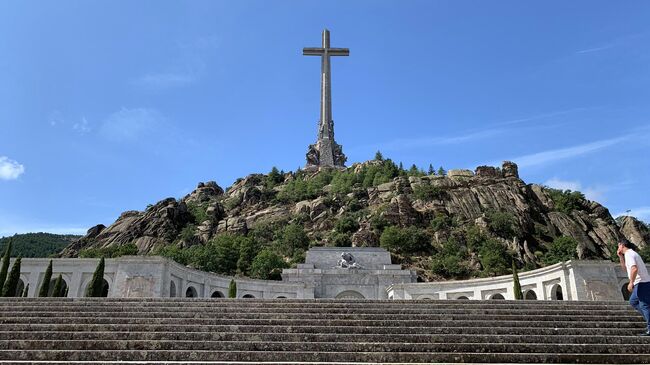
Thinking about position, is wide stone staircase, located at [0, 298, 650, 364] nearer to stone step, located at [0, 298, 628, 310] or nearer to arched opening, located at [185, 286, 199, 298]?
stone step, located at [0, 298, 628, 310]

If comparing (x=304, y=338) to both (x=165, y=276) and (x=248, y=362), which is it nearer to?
(x=248, y=362)

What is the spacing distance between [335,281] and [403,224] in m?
25.8

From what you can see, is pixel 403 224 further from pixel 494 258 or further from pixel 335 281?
pixel 335 281

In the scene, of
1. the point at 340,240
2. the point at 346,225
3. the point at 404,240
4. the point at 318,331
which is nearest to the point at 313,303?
the point at 318,331

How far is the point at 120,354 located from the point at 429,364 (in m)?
6.26

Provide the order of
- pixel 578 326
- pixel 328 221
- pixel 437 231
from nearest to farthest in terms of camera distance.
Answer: pixel 578 326, pixel 437 231, pixel 328 221

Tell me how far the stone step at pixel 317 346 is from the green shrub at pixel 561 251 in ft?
150

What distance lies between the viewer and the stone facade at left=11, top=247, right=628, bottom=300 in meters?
28.4

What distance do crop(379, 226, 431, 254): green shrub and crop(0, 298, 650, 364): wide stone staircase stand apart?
4329cm

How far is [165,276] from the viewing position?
29.6 meters

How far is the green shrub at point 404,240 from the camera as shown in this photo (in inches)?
2309

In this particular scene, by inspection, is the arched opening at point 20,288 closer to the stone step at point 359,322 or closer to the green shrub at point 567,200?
the stone step at point 359,322

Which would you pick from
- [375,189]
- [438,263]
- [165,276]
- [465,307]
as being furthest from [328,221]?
[465,307]

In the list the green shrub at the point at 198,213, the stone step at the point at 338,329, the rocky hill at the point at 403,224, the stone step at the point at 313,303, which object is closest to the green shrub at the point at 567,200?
the rocky hill at the point at 403,224
